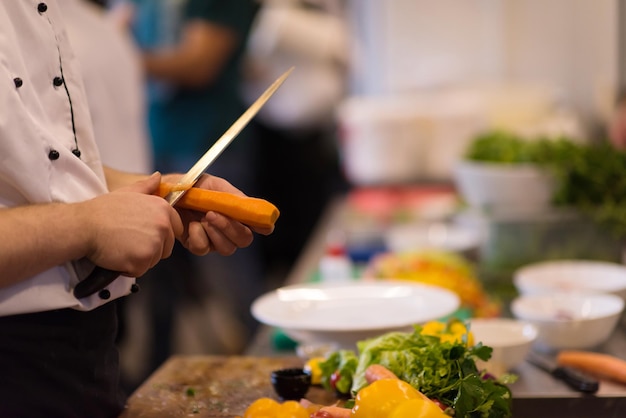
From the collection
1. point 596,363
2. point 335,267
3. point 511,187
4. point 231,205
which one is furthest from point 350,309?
point 511,187

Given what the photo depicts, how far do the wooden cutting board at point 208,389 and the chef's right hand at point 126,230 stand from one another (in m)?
0.41

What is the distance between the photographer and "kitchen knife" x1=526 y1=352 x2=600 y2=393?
1.94 meters

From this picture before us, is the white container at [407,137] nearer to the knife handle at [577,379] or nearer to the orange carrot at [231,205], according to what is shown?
the knife handle at [577,379]

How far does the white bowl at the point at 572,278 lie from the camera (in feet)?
8.86

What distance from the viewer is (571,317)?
2371 mm

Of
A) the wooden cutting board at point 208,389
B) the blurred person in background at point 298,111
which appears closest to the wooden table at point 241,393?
the wooden cutting board at point 208,389

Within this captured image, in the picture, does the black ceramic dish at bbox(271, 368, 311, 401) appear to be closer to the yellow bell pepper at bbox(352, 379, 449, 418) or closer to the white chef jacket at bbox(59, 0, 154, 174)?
the yellow bell pepper at bbox(352, 379, 449, 418)

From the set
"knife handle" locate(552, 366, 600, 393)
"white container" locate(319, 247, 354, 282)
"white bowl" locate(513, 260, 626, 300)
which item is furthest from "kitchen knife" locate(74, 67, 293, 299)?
"white container" locate(319, 247, 354, 282)

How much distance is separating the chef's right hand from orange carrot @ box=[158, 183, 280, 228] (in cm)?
15

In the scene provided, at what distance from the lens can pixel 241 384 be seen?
1.99 m

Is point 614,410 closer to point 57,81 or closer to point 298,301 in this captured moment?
point 298,301

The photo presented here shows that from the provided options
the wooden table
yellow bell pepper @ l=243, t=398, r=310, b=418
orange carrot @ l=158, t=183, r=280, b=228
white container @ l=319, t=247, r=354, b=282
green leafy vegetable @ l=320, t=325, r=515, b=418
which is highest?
orange carrot @ l=158, t=183, r=280, b=228

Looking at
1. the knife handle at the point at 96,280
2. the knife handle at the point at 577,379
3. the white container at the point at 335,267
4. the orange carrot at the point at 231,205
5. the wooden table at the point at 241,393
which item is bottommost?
the white container at the point at 335,267

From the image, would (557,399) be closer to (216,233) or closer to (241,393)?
(241,393)
